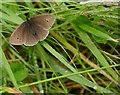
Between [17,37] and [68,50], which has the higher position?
[17,37]

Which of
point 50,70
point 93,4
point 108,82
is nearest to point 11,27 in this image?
point 50,70

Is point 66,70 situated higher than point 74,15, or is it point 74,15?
point 74,15

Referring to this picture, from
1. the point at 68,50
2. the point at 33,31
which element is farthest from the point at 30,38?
the point at 68,50

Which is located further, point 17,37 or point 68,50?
point 68,50

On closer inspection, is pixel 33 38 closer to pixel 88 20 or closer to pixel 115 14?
pixel 88 20

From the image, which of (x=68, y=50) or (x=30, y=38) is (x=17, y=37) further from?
(x=68, y=50)
